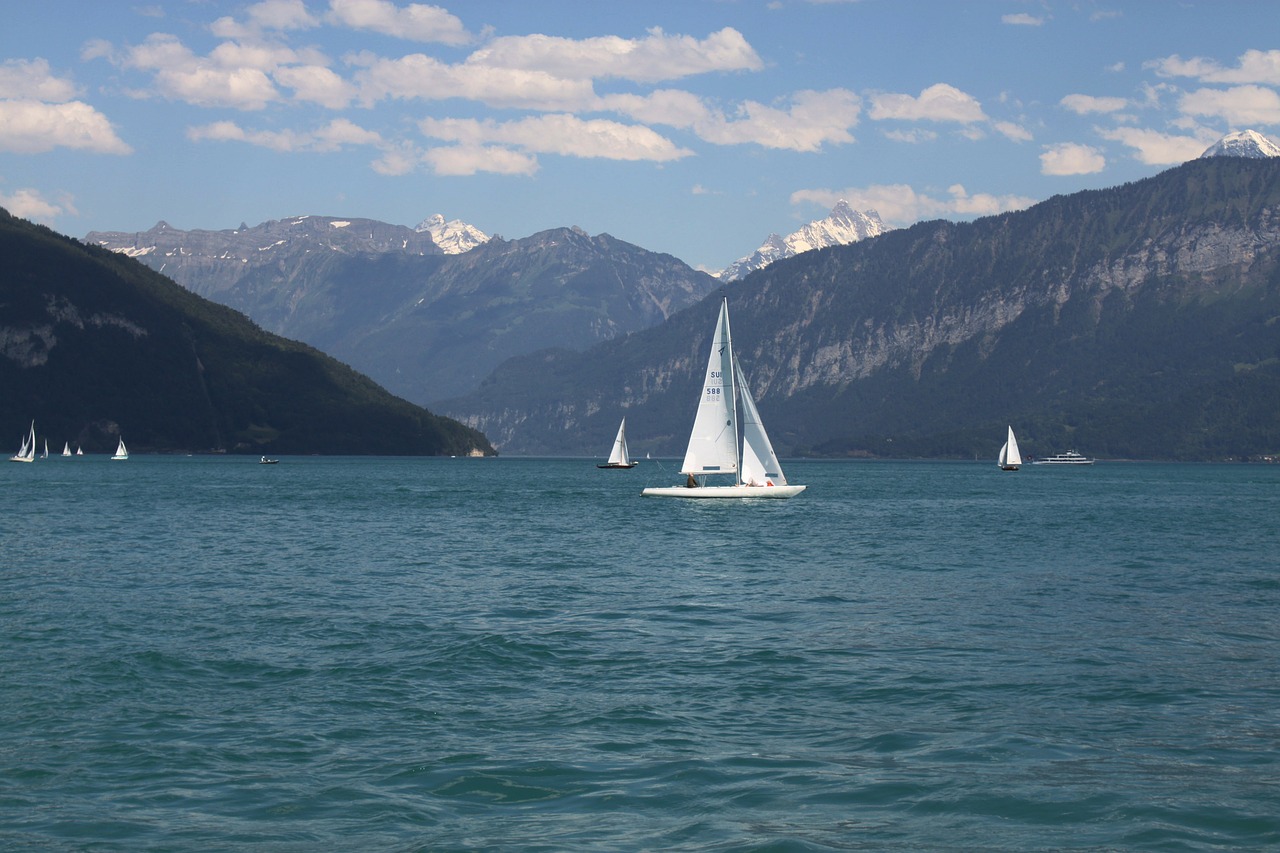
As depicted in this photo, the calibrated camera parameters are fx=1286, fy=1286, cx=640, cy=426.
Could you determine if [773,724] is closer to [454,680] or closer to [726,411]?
[454,680]

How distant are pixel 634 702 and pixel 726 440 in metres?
86.1

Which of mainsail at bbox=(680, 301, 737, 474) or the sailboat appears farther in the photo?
the sailboat

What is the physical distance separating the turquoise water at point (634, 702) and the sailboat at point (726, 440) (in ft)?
144

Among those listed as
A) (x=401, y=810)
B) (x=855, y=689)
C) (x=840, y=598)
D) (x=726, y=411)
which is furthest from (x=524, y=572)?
(x=726, y=411)

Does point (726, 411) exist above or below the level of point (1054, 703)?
above

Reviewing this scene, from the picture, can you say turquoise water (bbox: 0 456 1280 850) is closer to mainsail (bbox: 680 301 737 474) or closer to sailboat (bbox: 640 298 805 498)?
mainsail (bbox: 680 301 737 474)

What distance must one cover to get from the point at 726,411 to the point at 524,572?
54598 mm

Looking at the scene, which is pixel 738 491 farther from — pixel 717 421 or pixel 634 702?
pixel 634 702

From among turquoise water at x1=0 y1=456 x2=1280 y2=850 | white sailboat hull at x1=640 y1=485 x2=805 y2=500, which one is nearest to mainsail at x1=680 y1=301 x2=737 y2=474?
white sailboat hull at x1=640 y1=485 x2=805 y2=500

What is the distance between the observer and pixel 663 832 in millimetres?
21438

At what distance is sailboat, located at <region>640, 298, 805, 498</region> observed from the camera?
114 m

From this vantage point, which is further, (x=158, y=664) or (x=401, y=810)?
(x=158, y=664)

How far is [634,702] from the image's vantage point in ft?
103

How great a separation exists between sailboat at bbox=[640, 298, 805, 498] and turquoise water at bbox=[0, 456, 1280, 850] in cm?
4386
